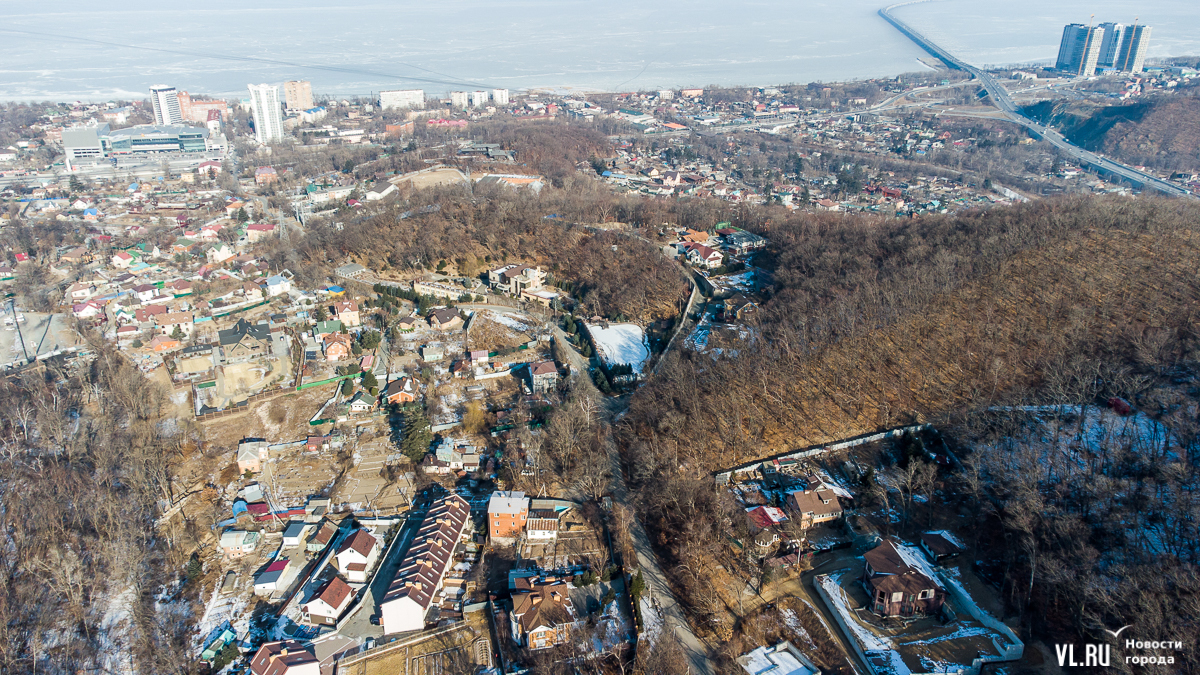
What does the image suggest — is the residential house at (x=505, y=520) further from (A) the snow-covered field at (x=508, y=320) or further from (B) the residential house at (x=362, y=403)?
(A) the snow-covered field at (x=508, y=320)

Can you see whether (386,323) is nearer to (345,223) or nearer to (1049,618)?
(345,223)

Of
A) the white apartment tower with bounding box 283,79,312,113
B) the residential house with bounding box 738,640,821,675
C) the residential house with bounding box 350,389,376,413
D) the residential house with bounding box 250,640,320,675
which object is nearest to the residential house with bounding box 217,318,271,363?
the residential house with bounding box 350,389,376,413

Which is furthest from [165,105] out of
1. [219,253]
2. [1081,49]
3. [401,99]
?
[1081,49]

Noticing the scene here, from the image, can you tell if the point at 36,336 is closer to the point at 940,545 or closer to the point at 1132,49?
the point at 940,545

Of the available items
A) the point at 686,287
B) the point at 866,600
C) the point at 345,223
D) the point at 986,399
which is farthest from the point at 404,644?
the point at 345,223

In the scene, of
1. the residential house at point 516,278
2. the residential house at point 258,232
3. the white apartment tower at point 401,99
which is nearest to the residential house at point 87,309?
the residential house at point 258,232
